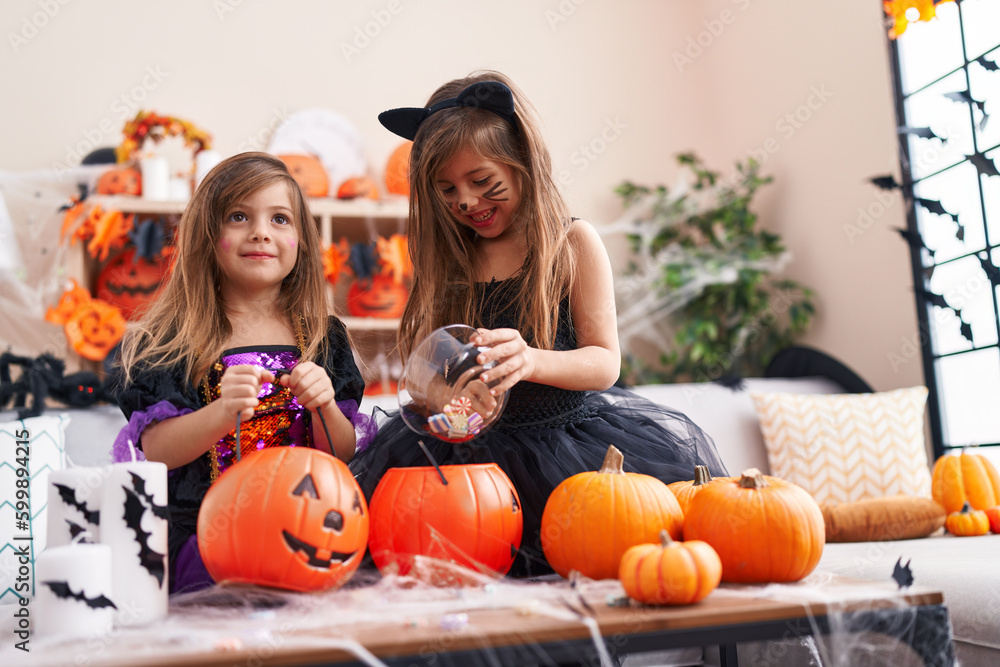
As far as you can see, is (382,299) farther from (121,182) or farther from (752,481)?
Result: (752,481)

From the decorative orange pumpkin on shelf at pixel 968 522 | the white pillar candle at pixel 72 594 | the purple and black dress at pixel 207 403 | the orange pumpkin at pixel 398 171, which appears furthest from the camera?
Answer: the orange pumpkin at pixel 398 171

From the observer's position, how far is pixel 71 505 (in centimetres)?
85

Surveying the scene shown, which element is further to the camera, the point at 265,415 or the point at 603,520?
the point at 265,415

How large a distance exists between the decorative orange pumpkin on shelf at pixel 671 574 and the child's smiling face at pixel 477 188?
Result: 2.21 feet

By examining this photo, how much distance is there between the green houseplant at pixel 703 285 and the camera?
311cm

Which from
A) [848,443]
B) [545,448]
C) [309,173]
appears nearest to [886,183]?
[848,443]

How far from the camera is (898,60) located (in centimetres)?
264

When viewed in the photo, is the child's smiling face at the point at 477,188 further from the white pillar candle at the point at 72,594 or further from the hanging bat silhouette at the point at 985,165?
the hanging bat silhouette at the point at 985,165

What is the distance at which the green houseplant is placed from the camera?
311cm

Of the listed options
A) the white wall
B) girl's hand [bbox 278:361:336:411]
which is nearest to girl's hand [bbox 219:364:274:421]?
girl's hand [bbox 278:361:336:411]

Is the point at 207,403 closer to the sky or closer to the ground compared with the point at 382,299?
closer to the ground

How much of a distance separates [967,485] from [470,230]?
141cm

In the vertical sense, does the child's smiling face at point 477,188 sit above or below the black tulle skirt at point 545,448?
above

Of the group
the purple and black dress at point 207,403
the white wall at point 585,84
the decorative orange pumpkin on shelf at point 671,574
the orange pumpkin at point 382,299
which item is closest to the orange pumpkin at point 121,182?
the white wall at point 585,84
